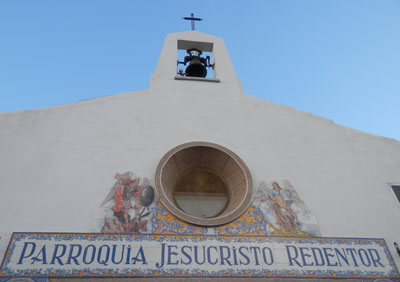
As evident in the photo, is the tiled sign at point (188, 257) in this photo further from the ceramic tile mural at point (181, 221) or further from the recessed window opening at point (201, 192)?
the recessed window opening at point (201, 192)

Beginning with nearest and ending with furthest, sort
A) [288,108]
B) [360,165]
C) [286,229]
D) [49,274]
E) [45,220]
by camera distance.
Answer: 1. [49,274]
2. [45,220]
3. [286,229]
4. [360,165]
5. [288,108]

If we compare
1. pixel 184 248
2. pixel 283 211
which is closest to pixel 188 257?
pixel 184 248

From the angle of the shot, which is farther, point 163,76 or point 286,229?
point 163,76

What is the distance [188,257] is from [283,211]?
1876 mm

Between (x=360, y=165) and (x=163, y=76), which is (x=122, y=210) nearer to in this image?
(x=163, y=76)

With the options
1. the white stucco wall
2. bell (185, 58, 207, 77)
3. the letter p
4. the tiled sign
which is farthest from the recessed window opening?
bell (185, 58, 207, 77)

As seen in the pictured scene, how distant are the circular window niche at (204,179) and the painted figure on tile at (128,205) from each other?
333 millimetres

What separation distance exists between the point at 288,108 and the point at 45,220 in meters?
5.47

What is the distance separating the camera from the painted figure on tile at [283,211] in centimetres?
531

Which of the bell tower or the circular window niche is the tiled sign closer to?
the circular window niche

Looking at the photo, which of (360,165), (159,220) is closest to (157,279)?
(159,220)

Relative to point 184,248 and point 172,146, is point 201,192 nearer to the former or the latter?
point 172,146

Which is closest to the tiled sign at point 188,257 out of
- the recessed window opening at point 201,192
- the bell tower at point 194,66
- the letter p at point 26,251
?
the letter p at point 26,251

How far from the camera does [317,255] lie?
5.02m
